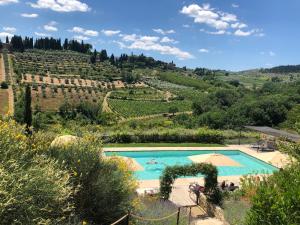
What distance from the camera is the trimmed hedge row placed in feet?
85.2

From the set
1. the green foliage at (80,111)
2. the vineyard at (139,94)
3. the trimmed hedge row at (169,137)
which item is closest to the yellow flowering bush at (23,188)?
the trimmed hedge row at (169,137)

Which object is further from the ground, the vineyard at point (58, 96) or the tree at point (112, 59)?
the tree at point (112, 59)

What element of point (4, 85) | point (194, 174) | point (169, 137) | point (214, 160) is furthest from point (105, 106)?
point (194, 174)

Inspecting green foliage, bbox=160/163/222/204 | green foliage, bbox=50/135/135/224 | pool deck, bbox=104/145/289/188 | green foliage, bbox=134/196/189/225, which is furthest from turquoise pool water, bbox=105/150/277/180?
green foliage, bbox=50/135/135/224

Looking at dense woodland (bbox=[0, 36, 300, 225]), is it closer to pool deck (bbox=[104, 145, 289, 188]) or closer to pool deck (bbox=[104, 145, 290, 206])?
pool deck (bbox=[104, 145, 290, 206])

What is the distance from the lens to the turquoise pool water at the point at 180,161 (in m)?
21.9

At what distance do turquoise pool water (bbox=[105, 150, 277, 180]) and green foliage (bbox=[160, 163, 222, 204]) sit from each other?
5792 millimetres

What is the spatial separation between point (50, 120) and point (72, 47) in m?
85.8

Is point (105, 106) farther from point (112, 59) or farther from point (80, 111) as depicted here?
point (112, 59)

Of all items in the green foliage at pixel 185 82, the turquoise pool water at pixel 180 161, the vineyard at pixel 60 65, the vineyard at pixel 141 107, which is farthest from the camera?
the green foliage at pixel 185 82

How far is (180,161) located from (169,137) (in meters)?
3.87

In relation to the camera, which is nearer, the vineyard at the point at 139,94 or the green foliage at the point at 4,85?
the green foliage at the point at 4,85

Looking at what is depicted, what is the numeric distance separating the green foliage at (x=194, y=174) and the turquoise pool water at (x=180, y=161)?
19.0 feet

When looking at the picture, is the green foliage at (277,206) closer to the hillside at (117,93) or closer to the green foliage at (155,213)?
the green foliage at (155,213)
